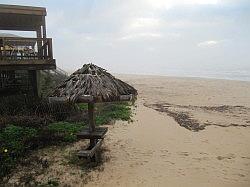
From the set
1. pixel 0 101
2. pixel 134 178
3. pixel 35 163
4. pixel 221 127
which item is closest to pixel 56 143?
pixel 35 163

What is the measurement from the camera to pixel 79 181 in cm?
771

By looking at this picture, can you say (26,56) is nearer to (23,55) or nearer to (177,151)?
(23,55)

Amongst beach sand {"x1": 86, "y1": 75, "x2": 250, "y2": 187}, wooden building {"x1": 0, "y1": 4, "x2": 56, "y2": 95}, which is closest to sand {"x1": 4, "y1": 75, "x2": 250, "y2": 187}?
beach sand {"x1": 86, "y1": 75, "x2": 250, "y2": 187}

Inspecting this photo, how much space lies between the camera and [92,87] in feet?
27.3

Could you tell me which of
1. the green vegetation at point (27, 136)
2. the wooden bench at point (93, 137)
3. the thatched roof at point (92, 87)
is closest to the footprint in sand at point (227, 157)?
the thatched roof at point (92, 87)

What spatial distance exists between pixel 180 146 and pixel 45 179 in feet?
14.8

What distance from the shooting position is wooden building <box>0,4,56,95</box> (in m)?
12.5

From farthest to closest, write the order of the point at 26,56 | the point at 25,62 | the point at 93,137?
the point at 26,56
the point at 25,62
the point at 93,137

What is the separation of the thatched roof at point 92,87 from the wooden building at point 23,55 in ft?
14.2

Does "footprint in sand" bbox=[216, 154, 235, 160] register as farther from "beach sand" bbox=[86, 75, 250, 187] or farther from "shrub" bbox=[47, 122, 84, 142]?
"shrub" bbox=[47, 122, 84, 142]

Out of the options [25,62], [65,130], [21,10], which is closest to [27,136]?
[65,130]

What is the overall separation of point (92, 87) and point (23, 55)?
5.94 m

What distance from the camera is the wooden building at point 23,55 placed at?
41.0ft

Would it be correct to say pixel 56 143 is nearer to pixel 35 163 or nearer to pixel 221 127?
pixel 35 163
